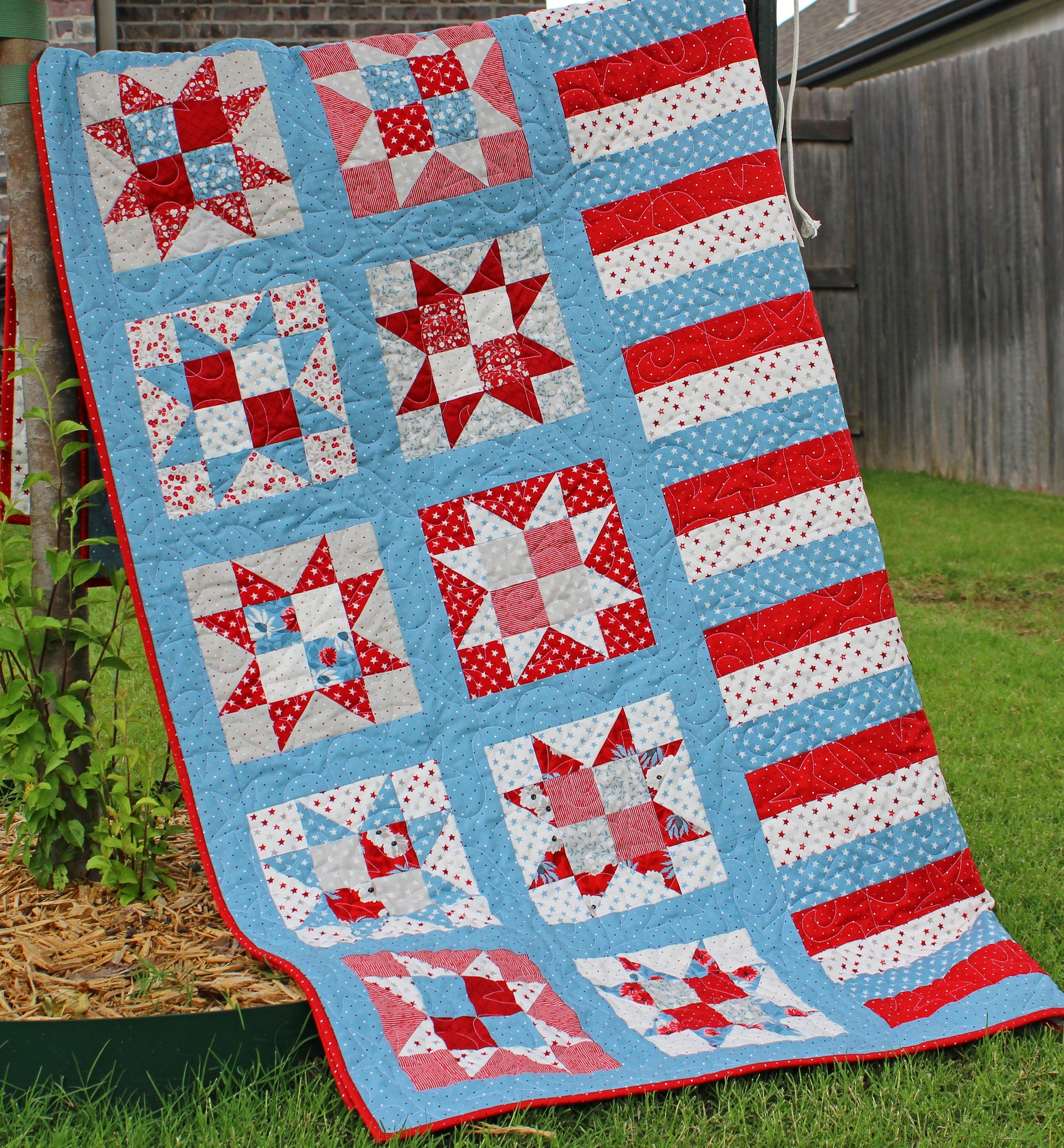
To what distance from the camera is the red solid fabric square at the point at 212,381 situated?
5.69ft

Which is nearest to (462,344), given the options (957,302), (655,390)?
(655,390)

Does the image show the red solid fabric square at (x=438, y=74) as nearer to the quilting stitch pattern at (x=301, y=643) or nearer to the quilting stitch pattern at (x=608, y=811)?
the quilting stitch pattern at (x=301, y=643)

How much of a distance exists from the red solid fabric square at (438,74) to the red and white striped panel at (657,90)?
17cm

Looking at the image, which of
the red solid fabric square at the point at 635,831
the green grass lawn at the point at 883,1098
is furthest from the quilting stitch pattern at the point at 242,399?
the green grass lawn at the point at 883,1098

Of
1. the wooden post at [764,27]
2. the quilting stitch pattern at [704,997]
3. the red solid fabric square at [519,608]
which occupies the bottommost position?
the quilting stitch pattern at [704,997]

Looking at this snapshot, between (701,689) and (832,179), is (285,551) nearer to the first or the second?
(701,689)

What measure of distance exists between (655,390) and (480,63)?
61cm

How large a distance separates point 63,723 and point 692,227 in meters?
1.29

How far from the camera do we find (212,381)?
1.74 metres

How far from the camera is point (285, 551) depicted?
175 cm

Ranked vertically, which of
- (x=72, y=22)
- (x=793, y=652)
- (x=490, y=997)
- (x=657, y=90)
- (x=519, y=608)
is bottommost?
(x=490, y=997)

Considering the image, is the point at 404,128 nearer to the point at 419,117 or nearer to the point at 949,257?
the point at 419,117

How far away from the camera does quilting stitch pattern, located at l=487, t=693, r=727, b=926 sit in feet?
5.65

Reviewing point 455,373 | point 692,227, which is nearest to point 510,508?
point 455,373
